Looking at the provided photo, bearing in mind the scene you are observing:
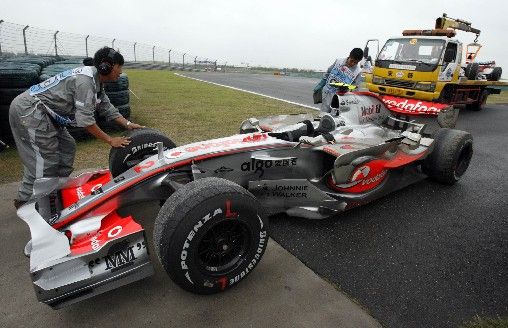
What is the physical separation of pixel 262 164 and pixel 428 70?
908 centimetres

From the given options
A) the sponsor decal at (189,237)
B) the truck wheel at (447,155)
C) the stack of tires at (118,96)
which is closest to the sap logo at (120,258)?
the sponsor decal at (189,237)

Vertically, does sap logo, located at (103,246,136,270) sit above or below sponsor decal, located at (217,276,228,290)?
above

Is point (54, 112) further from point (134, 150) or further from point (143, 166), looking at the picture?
point (143, 166)

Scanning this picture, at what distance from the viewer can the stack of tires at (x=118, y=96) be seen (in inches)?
250

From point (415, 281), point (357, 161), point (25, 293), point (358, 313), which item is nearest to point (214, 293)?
point (358, 313)

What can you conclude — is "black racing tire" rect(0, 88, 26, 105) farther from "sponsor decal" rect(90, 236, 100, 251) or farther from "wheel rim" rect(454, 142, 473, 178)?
"wheel rim" rect(454, 142, 473, 178)

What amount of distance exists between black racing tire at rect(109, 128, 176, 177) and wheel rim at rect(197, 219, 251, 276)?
1.61 m

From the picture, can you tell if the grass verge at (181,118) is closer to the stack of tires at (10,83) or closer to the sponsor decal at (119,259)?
the stack of tires at (10,83)

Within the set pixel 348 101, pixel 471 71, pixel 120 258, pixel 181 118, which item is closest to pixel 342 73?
pixel 348 101

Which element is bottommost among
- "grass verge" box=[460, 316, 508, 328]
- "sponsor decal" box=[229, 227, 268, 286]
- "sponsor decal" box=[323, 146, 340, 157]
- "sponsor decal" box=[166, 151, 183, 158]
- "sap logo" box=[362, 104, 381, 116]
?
"grass verge" box=[460, 316, 508, 328]

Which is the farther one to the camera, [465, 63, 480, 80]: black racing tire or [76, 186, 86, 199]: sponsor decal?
[465, 63, 480, 80]: black racing tire

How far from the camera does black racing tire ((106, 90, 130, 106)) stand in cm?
641

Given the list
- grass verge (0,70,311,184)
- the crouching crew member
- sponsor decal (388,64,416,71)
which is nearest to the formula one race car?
the crouching crew member

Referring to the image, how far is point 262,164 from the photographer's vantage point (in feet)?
10.7
